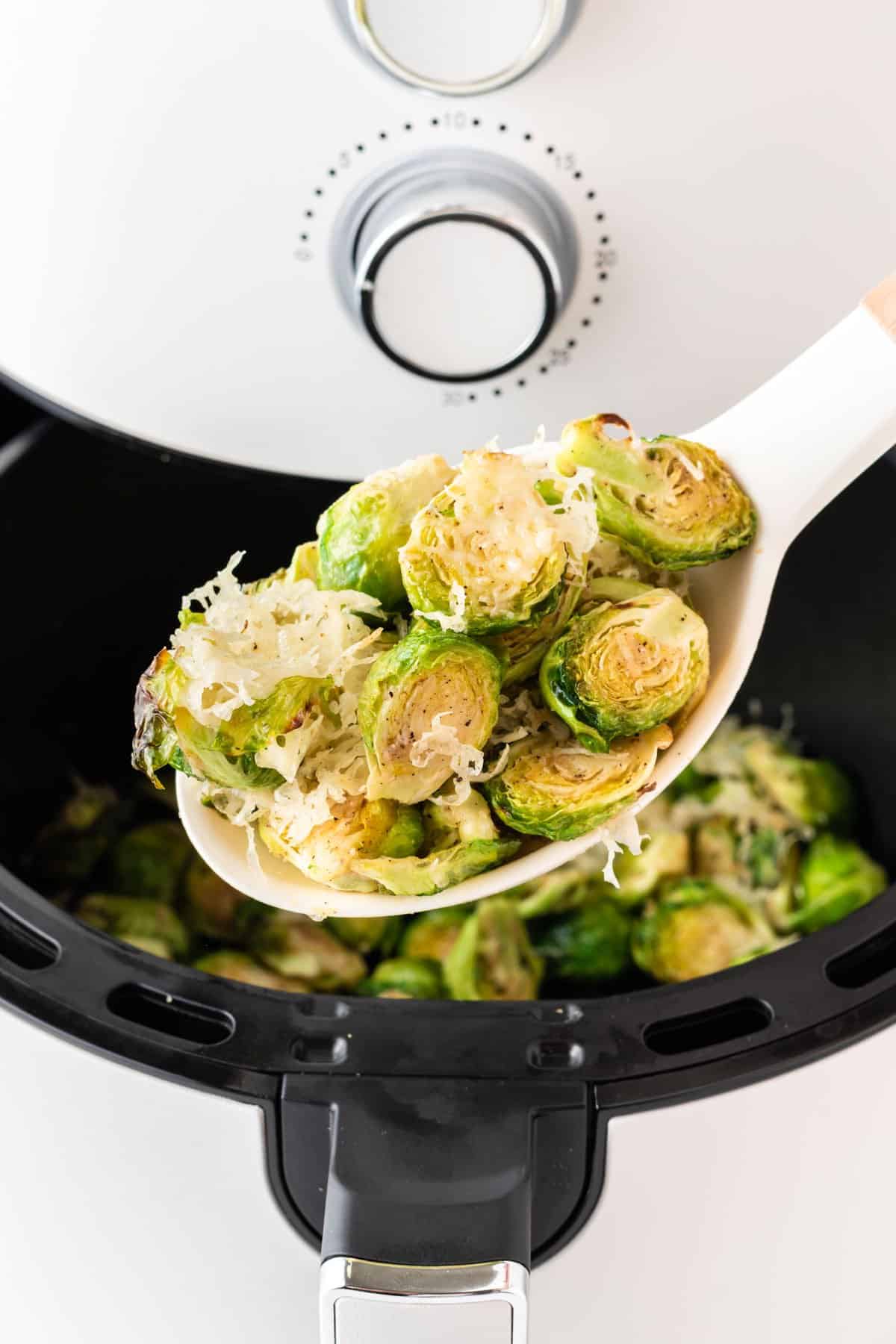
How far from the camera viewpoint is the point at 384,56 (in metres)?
0.70

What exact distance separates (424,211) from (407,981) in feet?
2.09

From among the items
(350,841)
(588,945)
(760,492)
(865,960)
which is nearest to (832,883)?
(588,945)

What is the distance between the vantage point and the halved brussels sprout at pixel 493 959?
1.05 meters

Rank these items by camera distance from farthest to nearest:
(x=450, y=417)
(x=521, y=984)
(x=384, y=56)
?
(x=521, y=984) → (x=450, y=417) → (x=384, y=56)

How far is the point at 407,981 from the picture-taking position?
107 centimetres

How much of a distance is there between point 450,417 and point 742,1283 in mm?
596

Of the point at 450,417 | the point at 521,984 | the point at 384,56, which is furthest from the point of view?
the point at 521,984

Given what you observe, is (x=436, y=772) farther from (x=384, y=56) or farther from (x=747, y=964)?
(x=384, y=56)

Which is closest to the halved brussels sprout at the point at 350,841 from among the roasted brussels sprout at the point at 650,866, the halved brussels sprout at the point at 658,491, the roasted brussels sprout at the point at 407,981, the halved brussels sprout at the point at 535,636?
the halved brussels sprout at the point at 535,636

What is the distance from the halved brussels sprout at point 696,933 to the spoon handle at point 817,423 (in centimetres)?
39

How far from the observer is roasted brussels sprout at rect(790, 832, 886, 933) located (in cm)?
108

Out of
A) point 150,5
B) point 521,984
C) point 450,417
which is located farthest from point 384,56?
point 521,984

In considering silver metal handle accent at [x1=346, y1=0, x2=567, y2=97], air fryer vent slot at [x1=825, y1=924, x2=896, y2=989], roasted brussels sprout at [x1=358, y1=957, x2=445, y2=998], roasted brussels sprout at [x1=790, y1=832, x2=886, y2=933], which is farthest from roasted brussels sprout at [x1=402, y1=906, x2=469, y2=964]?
silver metal handle accent at [x1=346, y1=0, x2=567, y2=97]

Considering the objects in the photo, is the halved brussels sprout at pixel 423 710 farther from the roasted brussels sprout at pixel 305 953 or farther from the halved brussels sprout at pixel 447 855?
the roasted brussels sprout at pixel 305 953
